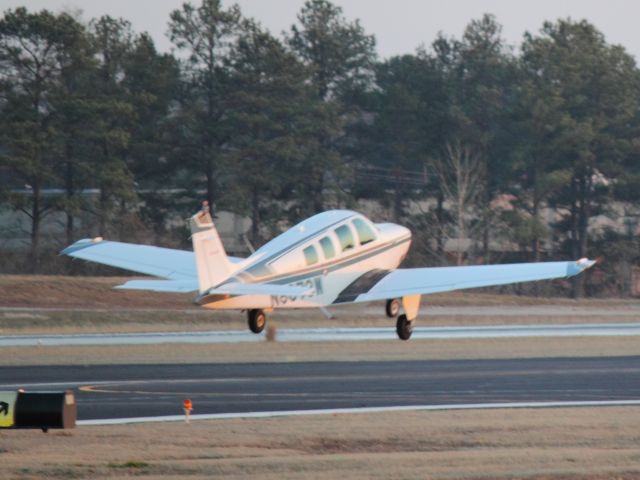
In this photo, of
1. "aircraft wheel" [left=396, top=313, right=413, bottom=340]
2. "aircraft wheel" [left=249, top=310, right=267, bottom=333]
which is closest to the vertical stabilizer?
"aircraft wheel" [left=249, top=310, right=267, bottom=333]

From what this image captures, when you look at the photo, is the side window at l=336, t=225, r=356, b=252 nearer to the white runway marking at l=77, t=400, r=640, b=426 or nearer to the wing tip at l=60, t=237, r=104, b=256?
the white runway marking at l=77, t=400, r=640, b=426

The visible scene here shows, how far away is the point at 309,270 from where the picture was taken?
30688 millimetres

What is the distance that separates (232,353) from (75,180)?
30324mm

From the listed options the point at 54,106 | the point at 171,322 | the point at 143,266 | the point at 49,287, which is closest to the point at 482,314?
the point at 171,322

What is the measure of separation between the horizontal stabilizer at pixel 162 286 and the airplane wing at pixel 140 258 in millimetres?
2922

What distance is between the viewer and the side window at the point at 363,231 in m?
32.3

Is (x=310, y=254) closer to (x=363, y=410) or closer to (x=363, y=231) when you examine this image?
(x=363, y=231)

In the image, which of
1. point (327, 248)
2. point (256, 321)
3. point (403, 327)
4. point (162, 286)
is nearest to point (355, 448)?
point (256, 321)

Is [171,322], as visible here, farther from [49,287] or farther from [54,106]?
[54,106]

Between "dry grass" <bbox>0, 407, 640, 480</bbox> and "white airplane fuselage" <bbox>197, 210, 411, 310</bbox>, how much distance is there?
8.70ft

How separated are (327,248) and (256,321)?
2.86 meters

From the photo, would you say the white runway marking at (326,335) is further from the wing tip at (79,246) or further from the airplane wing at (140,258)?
the airplane wing at (140,258)

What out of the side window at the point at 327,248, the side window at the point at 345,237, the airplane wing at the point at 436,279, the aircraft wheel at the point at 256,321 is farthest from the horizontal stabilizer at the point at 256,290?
the airplane wing at the point at 436,279

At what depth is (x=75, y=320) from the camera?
5828cm
